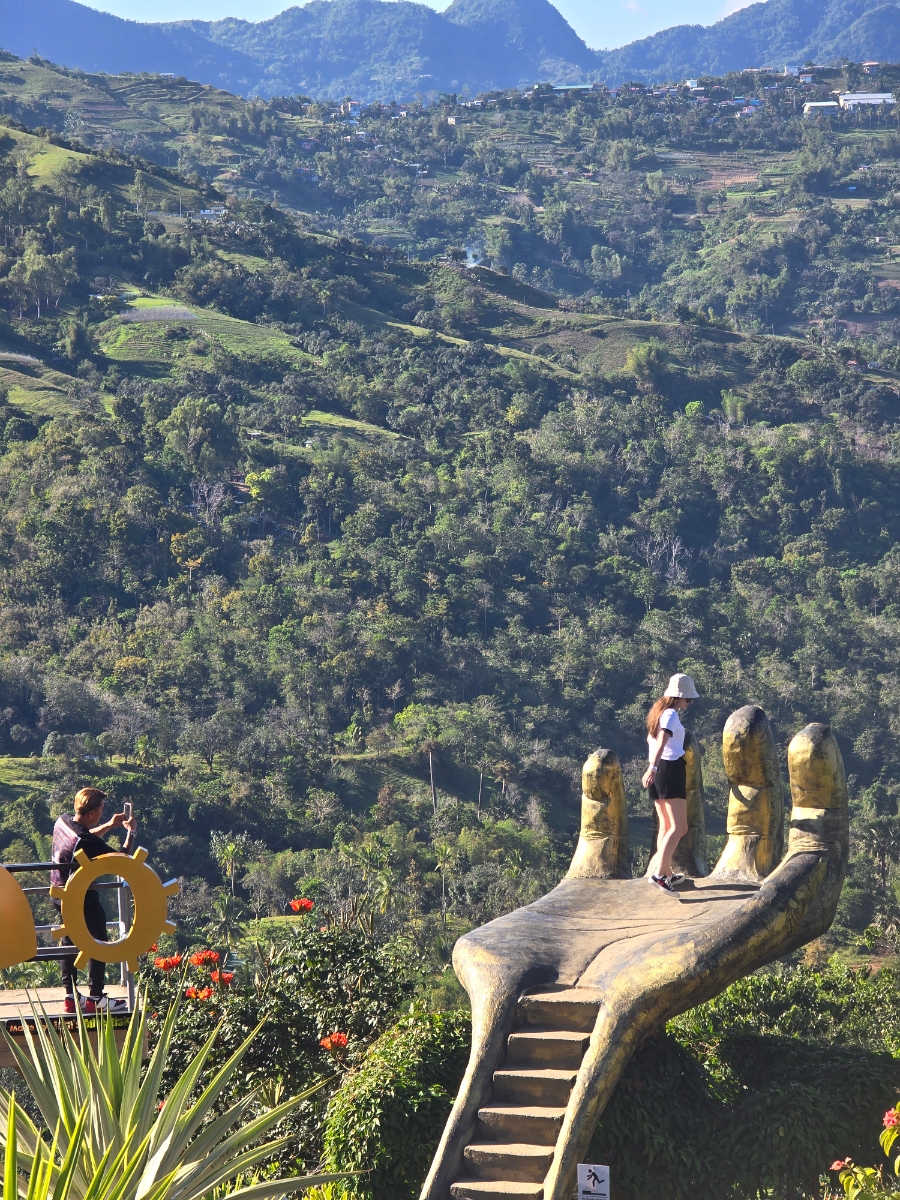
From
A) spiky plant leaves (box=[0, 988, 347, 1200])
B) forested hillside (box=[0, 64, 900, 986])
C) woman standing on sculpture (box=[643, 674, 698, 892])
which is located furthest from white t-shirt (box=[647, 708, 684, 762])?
forested hillside (box=[0, 64, 900, 986])

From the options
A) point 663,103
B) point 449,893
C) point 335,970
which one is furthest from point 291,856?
point 663,103

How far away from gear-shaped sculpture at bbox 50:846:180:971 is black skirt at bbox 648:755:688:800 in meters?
3.48

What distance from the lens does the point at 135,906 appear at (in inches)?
338

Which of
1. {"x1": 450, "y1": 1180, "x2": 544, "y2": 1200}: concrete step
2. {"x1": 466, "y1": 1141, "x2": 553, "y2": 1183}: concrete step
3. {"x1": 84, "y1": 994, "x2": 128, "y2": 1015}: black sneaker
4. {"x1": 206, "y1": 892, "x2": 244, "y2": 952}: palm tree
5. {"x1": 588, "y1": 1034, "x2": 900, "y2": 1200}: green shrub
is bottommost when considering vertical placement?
{"x1": 206, "y1": 892, "x2": 244, "y2": 952}: palm tree

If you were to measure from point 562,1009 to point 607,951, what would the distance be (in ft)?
2.06

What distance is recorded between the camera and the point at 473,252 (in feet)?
439

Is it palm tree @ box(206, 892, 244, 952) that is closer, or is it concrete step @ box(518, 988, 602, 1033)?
concrete step @ box(518, 988, 602, 1033)

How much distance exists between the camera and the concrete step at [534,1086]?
8.95 metres

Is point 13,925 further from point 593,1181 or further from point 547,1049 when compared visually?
point 593,1181

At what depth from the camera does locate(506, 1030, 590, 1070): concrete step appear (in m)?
9.11

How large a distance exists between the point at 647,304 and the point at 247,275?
46.7 meters

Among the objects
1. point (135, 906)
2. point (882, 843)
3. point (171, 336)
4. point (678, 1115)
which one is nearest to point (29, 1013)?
point (135, 906)

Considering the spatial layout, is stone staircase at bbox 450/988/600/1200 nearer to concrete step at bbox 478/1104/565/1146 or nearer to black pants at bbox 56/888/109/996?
concrete step at bbox 478/1104/565/1146

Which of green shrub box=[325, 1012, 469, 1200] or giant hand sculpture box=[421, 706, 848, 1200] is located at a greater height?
giant hand sculpture box=[421, 706, 848, 1200]
